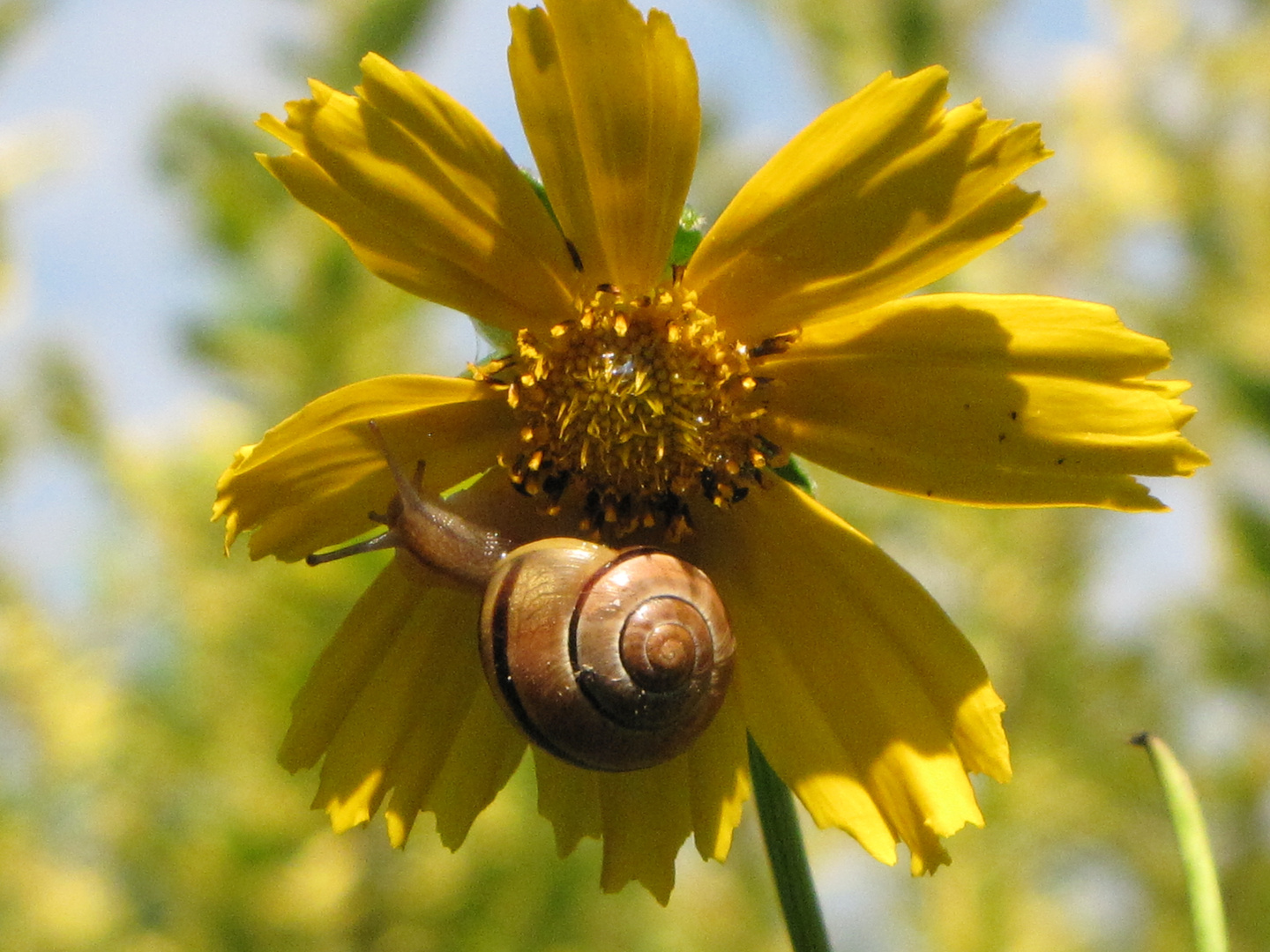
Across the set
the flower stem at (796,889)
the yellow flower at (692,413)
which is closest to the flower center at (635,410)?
the yellow flower at (692,413)

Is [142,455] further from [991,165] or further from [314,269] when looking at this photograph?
[991,165]

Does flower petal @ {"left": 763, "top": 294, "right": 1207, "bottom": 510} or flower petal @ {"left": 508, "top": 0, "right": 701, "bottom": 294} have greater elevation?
flower petal @ {"left": 508, "top": 0, "right": 701, "bottom": 294}

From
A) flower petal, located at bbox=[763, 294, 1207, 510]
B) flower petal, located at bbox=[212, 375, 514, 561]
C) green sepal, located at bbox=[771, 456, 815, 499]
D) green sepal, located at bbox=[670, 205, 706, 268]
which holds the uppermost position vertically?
green sepal, located at bbox=[670, 205, 706, 268]

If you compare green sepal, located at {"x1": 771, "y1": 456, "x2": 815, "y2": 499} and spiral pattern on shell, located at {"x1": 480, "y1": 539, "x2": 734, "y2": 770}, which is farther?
green sepal, located at {"x1": 771, "y1": 456, "x2": 815, "y2": 499}

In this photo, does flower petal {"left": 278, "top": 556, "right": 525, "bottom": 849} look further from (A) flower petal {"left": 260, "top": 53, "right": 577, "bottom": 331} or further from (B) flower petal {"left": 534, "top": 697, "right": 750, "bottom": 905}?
(A) flower petal {"left": 260, "top": 53, "right": 577, "bottom": 331}

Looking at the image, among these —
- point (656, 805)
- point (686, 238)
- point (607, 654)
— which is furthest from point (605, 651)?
point (686, 238)

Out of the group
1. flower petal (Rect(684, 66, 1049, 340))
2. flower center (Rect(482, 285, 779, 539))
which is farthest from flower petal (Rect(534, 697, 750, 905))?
flower petal (Rect(684, 66, 1049, 340))
